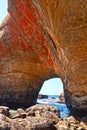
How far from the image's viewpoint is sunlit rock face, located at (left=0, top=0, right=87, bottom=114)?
20.2 feet

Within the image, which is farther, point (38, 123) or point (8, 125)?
point (38, 123)

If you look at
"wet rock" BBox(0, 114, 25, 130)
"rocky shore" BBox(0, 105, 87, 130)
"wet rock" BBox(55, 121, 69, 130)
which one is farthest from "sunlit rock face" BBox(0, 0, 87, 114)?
"wet rock" BBox(0, 114, 25, 130)

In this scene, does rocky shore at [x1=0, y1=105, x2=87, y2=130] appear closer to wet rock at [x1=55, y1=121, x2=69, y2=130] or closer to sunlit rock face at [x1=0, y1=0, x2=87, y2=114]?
wet rock at [x1=55, y1=121, x2=69, y2=130]

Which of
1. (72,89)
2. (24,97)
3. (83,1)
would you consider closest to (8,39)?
(24,97)

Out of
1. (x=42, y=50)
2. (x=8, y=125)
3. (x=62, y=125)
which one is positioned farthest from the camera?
(x=42, y=50)

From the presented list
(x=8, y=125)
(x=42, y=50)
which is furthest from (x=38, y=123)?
(x=42, y=50)

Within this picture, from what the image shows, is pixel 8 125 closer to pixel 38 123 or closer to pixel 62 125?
pixel 38 123

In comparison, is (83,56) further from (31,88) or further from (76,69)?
Answer: (31,88)

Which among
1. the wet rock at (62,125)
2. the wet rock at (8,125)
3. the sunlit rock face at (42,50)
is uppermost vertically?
the sunlit rock face at (42,50)

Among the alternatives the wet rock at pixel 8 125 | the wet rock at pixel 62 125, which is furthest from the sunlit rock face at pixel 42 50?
the wet rock at pixel 8 125

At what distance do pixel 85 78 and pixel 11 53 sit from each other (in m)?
4.56

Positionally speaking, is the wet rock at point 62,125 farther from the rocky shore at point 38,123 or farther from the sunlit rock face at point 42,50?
the sunlit rock face at point 42,50

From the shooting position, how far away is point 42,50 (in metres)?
9.84

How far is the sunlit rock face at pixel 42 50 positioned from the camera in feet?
20.2
